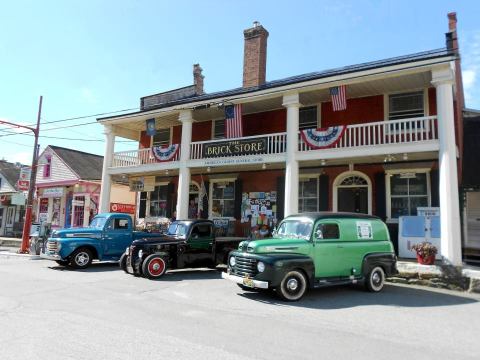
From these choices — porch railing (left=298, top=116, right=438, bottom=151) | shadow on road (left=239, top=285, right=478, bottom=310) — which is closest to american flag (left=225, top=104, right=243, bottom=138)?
porch railing (left=298, top=116, right=438, bottom=151)

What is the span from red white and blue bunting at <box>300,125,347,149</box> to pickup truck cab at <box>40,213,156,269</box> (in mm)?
6583

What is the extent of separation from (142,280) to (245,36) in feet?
43.6

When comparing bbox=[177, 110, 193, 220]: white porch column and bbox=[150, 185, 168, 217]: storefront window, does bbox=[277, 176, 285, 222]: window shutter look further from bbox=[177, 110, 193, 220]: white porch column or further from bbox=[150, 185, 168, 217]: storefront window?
bbox=[150, 185, 168, 217]: storefront window

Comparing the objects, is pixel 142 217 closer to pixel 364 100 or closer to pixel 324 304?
pixel 364 100

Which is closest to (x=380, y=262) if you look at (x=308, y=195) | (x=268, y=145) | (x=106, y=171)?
(x=268, y=145)

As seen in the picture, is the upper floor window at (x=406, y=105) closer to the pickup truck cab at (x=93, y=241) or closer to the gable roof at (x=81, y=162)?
the pickup truck cab at (x=93, y=241)

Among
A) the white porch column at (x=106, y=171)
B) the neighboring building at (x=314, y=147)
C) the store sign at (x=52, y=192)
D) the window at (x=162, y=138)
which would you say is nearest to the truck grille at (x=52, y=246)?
the neighboring building at (x=314, y=147)

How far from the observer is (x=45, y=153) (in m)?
30.0

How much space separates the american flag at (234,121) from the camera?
641 inches

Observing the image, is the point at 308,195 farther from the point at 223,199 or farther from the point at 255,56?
the point at 255,56

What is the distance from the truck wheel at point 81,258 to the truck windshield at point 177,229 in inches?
119

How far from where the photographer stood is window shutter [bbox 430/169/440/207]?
558 inches

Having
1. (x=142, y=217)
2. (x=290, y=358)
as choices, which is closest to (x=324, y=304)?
(x=290, y=358)

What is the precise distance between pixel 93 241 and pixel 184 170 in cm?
501
